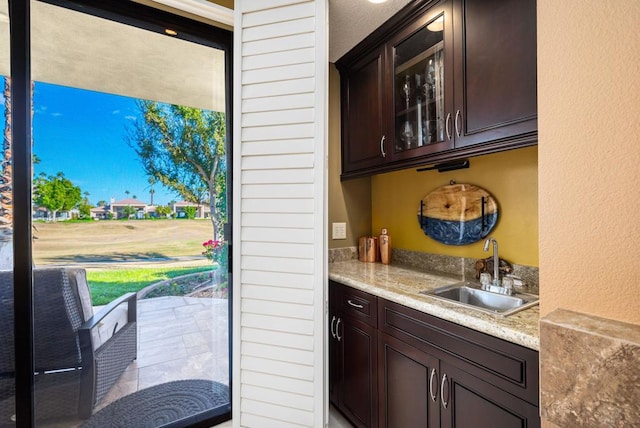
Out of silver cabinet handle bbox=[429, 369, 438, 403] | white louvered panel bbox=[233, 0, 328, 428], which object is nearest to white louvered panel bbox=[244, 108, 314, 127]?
white louvered panel bbox=[233, 0, 328, 428]

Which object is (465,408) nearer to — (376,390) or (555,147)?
(376,390)

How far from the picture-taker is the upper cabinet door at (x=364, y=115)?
1.83 m

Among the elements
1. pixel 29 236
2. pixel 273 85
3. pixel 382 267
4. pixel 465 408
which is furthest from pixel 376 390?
pixel 29 236

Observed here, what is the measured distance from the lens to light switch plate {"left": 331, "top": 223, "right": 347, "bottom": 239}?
2227 mm

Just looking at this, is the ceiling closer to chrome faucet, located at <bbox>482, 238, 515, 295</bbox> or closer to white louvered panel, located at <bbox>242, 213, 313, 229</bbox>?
white louvered panel, located at <bbox>242, 213, 313, 229</bbox>

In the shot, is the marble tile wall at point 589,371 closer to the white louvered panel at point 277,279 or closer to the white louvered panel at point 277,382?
the white louvered panel at point 277,279

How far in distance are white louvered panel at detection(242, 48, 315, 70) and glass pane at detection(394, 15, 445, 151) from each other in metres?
0.55

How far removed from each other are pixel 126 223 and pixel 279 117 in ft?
3.32

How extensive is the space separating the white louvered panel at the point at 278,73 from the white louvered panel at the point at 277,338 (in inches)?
54.9

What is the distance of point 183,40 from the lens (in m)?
1.72

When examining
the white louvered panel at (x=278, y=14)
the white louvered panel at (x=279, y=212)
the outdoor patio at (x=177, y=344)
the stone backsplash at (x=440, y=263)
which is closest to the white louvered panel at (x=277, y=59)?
the white louvered panel at (x=279, y=212)

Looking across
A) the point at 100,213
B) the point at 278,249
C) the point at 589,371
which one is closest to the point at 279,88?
the point at 278,249

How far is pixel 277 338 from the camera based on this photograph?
1593mm

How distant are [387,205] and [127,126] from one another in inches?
69.3
